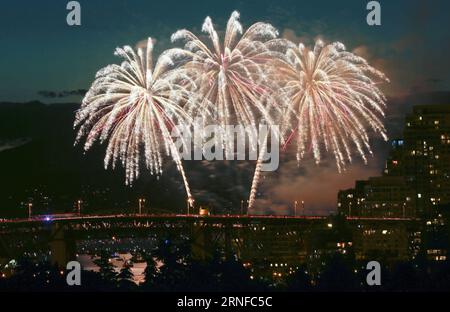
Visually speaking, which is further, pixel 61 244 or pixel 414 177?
pixel 414 177

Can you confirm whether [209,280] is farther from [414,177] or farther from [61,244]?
[414,177]

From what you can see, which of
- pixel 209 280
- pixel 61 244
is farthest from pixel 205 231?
pixel 209 280

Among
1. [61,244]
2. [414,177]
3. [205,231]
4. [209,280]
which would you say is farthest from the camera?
[414,177]

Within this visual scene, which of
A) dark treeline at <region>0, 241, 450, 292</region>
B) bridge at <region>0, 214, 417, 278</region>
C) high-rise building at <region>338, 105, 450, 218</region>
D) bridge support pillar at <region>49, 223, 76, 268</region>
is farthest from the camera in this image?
high-rise building at <region>338, 105, 450, 218</region>

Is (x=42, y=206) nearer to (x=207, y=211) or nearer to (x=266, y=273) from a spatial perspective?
(x=207, y=211)

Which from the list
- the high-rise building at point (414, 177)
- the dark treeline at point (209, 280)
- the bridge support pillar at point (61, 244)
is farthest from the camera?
the high-rise building at point (414, 177)

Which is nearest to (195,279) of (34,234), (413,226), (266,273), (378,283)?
(378,283)

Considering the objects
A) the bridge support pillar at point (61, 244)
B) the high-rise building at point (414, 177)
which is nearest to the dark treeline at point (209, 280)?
the bridge support pillar at point (61, 244)

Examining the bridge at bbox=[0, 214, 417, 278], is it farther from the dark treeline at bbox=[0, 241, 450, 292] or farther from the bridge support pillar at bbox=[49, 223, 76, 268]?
the dark treeline at bbox=[0, 241, 450, 292]

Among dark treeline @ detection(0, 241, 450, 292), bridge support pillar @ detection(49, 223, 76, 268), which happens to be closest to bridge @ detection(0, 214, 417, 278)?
bridge support pillar @ detection(49, 223, 76, 268)

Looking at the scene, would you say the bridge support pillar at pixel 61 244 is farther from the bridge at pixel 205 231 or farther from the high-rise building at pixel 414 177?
the high-rise building at pixel 414 177
